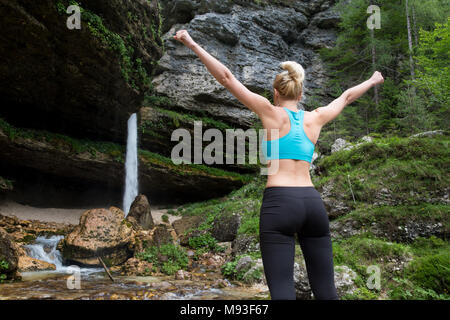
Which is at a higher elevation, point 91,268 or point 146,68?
point 146,68

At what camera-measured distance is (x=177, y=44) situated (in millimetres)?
19125

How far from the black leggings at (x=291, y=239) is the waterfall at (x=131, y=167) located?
50.3 feet

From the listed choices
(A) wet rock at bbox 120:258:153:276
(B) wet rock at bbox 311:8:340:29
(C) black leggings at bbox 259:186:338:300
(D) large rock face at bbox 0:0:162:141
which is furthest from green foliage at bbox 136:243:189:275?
(B) wet rock at bbox 311:8:340:29

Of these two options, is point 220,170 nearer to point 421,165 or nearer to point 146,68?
point 146,68

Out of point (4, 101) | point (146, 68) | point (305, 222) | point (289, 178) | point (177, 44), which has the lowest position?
point (305, 222)

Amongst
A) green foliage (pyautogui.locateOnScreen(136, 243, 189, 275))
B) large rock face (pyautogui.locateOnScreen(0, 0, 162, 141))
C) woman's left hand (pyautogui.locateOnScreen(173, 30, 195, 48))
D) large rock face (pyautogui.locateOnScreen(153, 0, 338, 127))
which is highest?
large rock face (pyautogui.locateOnScreen(153, 0, 338, 127))

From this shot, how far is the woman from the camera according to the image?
141 centimetres

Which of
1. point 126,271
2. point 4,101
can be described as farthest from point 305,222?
point 4,101

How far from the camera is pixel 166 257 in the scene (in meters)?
7.73

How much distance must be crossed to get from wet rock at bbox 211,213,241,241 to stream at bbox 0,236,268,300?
2.59 metres

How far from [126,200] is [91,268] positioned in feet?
30.0

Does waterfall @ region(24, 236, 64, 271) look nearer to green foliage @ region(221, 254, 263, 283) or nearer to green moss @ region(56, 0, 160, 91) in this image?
green foliage @ region(221, 254, 263, 283)
